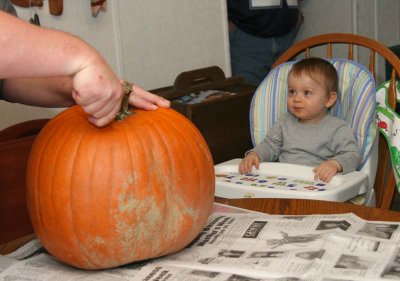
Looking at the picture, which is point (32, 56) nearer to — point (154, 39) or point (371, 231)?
point (371, 231)

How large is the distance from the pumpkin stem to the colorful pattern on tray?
0.64 meters

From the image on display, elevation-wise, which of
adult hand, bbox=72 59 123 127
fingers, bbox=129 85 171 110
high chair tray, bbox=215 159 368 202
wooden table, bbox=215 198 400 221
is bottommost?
high chair tray, bbox=215 159 368 202

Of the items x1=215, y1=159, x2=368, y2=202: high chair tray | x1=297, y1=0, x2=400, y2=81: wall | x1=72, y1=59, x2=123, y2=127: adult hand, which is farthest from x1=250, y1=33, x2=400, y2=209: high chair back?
x1=297, y1=0, x2=400, y2=81: wall

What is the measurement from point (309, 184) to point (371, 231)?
539 mm

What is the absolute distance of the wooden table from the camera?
119 cm

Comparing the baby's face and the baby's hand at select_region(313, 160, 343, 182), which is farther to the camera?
the baby's face

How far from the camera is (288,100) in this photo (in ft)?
6.48

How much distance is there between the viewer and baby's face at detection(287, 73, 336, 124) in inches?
75.5

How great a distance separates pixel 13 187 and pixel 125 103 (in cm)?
71

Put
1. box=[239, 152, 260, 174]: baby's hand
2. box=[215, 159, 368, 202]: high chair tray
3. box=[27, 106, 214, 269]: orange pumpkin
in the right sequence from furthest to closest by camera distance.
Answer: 1. box=[239, 152, 260, 174]: baby's hand
2. box=[215, 159, 368, 202]: high chair tray
3. box=[27, 106, 214, 269]: orange pumpkin

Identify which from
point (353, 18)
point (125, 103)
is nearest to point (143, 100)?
point (125, 103)

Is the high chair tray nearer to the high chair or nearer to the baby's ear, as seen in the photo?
the high chair

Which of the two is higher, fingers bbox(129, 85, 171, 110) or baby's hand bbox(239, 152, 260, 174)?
fingers bbox(129, 85, 171, 110)

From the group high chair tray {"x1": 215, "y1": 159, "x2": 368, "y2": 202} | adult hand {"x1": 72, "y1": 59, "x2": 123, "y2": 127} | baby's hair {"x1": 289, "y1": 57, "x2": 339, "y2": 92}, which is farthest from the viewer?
baby's hair {"x1": 289, "y1": 57, "x2": 339, "y2": 92}
